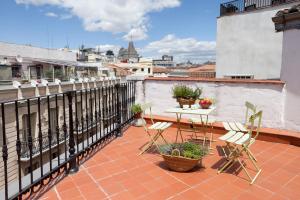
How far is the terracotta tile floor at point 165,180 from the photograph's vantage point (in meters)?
2.54

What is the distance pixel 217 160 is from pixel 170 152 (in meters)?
0.90

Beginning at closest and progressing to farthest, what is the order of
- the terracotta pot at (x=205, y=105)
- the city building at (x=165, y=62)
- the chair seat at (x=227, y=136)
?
1. the chair seat at (x=227, y=136)
2. the terracotta pot at (x=205, y=105)
3. the city building at (x=165, y=62)

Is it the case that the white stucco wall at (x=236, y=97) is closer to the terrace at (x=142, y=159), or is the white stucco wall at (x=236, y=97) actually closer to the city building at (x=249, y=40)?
the terrace at (x=142, y=159)

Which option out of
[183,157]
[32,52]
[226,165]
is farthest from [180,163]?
[32,52]

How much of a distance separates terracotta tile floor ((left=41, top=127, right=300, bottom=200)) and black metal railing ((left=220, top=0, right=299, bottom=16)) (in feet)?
29.8

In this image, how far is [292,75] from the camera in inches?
174

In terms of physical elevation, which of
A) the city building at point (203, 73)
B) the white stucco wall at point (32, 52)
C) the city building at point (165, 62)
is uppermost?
the city building at point (165, 62)

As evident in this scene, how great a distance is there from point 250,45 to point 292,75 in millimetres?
7028

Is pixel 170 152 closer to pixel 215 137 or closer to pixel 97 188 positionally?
pixel 97 188

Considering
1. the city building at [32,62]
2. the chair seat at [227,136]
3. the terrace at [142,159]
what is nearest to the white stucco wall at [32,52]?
the city building at [32,62]

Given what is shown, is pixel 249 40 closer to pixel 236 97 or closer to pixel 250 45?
pixel 250 45

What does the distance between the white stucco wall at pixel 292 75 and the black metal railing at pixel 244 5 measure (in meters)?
7.05

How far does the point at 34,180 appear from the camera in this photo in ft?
8.07

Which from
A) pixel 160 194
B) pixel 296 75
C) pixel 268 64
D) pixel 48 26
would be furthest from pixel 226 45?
pixel 48 26
